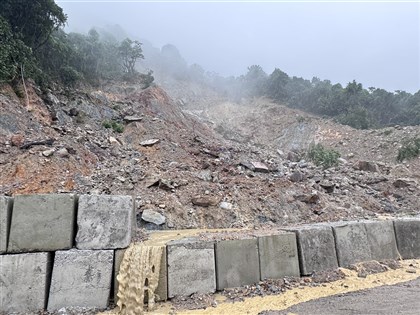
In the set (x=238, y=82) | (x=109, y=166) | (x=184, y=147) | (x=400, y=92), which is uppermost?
(x=238, y=82)

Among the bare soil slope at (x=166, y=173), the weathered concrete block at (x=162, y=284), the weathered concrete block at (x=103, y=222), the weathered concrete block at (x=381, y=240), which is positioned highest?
the bare soil slope at (x=166, y=173)

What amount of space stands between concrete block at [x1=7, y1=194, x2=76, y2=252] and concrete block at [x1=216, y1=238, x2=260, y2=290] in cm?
229

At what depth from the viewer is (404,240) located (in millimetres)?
6449

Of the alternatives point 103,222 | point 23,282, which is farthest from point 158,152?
point 23,282

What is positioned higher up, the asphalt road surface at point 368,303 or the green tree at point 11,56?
the green tree at point 11,56

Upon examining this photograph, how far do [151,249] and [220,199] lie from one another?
4422 mm

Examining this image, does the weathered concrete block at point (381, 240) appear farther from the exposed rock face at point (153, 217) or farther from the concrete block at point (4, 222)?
the concrete block at point (4, 222)

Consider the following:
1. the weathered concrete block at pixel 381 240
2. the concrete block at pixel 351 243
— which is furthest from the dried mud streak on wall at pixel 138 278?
the weathered concrete block at pixel 381 240

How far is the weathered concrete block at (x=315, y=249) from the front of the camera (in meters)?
5.55

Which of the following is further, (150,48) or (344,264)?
(150,48)

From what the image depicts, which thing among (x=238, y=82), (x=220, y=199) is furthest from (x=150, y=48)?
(x=220, y=199)

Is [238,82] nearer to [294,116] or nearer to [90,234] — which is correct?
Result: [294,116]

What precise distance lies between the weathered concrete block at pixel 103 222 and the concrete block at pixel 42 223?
0.49 feet

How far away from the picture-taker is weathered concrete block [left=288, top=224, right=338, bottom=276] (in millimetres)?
5555
